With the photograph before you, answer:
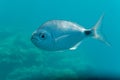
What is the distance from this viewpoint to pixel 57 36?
6.99 ft

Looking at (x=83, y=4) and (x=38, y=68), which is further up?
(x=83, y=4)

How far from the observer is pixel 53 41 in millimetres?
2121

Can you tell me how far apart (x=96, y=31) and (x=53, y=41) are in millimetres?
446

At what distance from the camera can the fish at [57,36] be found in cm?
213

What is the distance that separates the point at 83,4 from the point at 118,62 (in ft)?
145

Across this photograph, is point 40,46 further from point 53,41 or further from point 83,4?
point 83,4

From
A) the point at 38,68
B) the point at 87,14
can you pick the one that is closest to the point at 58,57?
the point at 38,68

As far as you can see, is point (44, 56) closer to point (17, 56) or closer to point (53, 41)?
point (17, 56)

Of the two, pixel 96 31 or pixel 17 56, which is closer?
pixel 96 31

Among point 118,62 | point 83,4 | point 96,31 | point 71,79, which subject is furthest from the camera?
point 83,4

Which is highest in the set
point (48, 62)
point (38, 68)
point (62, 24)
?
point (48, 62)

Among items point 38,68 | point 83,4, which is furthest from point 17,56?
point 83,4

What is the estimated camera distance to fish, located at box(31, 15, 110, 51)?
2127 millimetres

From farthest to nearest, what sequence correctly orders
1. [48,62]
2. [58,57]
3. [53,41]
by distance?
[58,57] → [48,62] → [53,41]
